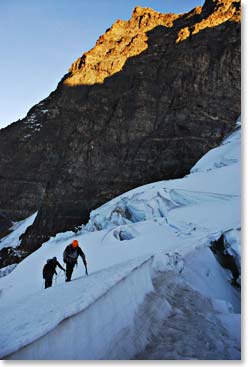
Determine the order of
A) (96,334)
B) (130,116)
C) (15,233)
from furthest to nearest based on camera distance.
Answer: (15,233) < (130,116) < (96,334)

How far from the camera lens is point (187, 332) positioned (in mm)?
4023

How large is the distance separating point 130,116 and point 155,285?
104ft

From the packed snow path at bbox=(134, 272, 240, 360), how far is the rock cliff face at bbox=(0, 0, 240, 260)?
25.2 meters

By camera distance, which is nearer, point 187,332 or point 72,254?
point 187,332

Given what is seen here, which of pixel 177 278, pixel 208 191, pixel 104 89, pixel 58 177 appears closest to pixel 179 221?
pixel 208 191

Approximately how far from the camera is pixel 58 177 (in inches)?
1449

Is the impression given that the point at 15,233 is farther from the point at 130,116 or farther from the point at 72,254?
the point at 72,254

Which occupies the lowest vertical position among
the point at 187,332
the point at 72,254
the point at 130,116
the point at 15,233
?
the point at 15,233

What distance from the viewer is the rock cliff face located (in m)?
32.1

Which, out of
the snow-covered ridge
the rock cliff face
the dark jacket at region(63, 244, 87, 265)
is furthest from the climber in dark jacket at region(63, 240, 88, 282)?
the snow-covered ridge

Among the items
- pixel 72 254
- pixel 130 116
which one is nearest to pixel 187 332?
pixel 72 254

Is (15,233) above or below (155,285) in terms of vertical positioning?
below

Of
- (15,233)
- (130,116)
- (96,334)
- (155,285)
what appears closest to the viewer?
(96,334)

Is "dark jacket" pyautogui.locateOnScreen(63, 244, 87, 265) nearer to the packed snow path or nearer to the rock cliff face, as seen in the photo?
the packed snow path
